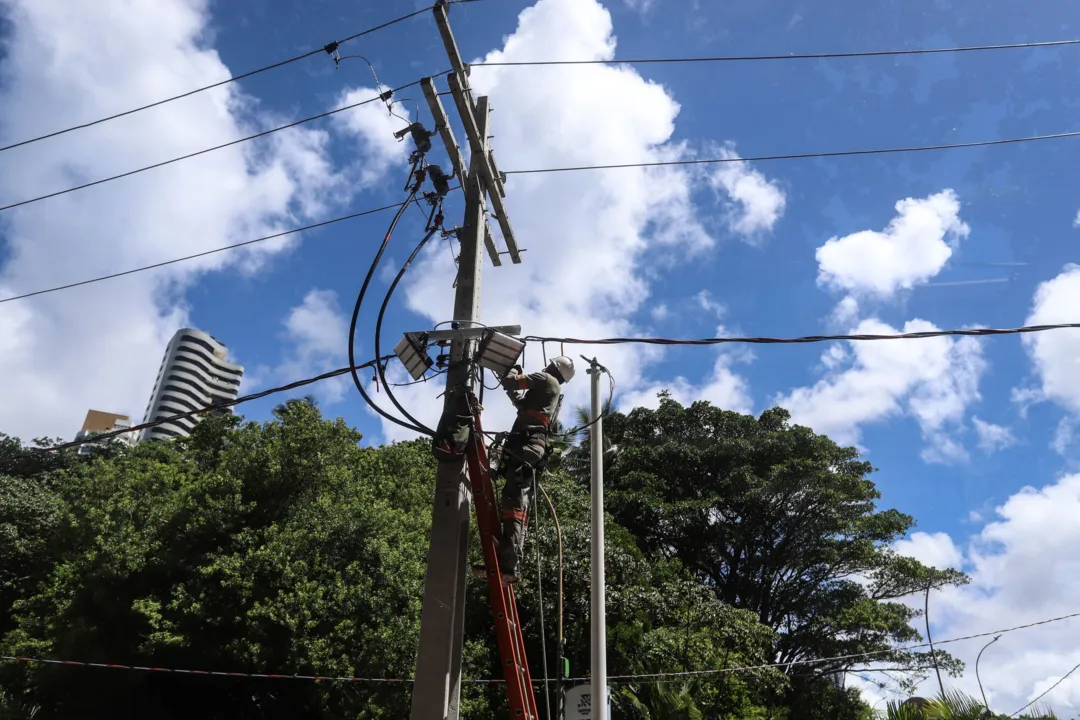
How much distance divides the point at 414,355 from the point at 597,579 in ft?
12.6

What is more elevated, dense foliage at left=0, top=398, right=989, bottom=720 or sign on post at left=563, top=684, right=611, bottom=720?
dense foliage at left=0, top=398, right=989, bottom=720

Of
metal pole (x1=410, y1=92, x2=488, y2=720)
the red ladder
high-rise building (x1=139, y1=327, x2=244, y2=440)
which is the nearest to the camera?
metal pole (x1=410, y1=92, x2=488, y2=720)

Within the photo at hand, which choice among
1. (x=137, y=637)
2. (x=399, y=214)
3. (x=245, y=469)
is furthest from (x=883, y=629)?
(x=399, y=214)

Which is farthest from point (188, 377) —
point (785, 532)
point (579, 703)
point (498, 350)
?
point (498, 350)

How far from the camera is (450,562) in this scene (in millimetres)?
5254

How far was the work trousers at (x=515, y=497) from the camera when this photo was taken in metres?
5.58

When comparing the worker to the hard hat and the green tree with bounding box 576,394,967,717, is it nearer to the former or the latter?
the hard hat

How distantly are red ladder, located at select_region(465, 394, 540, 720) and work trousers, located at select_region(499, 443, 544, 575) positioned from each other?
0.26 ft

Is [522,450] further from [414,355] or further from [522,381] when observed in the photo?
[414,355]

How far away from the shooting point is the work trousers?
5.58 meters

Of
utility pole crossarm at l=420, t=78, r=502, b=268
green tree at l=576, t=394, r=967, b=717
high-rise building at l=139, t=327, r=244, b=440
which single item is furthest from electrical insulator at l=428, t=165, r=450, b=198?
high-rise building at l=139, t=327, r=244, b=440

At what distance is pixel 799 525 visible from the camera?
26.1m

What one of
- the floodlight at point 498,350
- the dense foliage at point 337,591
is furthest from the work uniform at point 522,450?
the dense foliage at point 337,591

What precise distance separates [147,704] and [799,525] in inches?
823
